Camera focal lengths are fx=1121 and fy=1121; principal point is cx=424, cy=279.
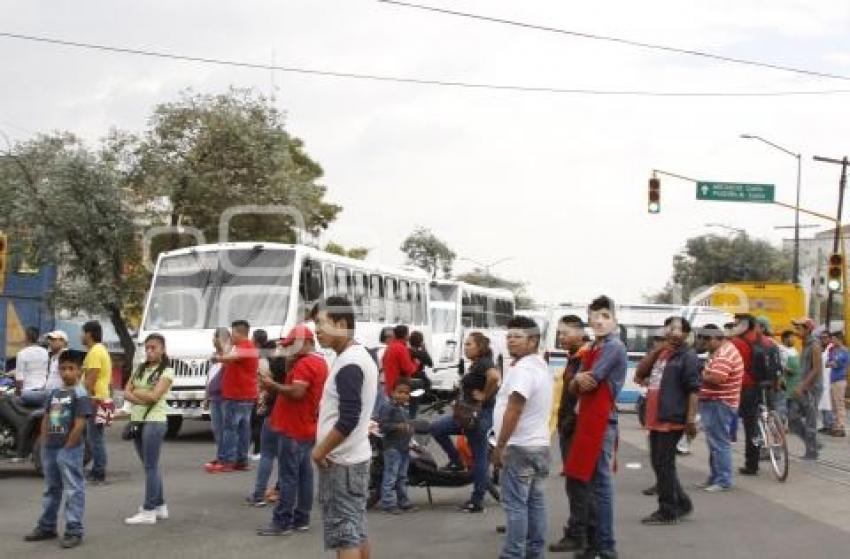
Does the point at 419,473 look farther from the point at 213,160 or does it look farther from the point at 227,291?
the point at 213,160

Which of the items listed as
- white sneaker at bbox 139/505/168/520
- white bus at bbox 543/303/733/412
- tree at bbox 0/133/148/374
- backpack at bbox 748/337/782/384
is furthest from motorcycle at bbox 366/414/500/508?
tree at bbox 0/133/148/374

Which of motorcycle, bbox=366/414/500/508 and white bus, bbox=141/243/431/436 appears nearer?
motorcycle, bbox=366/414/500/508

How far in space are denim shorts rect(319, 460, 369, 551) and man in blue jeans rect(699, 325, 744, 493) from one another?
21.1 feet

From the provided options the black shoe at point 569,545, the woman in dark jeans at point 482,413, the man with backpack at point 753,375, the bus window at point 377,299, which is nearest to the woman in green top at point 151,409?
the woman in dark jeans at point 482,413

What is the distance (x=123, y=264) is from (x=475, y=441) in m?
16.4

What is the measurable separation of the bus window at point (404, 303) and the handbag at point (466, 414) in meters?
15.5

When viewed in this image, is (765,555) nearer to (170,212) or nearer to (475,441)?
(475,441)

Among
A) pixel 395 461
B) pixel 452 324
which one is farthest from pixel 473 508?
pixel 452 324

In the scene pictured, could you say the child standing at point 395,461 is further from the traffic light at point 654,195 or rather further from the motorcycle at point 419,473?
the traffic light at point 654,195

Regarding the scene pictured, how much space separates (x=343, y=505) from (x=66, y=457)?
135 inches

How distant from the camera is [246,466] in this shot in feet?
45.3

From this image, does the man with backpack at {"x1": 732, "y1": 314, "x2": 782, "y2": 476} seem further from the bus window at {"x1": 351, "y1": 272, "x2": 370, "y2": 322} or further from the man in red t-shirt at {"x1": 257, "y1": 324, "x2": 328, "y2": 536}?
the bus window at {"x1": 351, "y1": 272, "x2": 370, "y2": 322}

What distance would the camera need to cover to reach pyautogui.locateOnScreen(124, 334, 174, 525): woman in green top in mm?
9688

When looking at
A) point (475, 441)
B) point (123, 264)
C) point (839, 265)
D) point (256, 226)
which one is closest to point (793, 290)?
point (839, 265)
